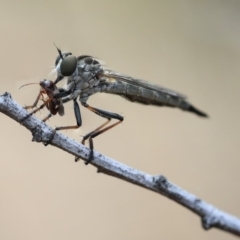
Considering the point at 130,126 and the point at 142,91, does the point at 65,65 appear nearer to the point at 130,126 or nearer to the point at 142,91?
the point at 142,91

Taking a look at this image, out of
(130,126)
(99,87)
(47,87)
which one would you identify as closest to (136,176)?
(47,87)

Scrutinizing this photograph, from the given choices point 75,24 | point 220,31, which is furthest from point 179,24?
point 75,24

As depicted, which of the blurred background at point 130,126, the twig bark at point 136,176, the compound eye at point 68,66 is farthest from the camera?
the blurred background at point 130,126

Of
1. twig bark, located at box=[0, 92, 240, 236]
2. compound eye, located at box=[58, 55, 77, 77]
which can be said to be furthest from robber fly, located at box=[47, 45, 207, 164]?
twig bark, located at box=[0, 92, 240, 236]

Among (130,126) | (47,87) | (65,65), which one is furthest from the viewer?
(130,126)

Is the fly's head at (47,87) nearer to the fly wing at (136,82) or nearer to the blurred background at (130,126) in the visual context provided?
the fly wing at (136,82)

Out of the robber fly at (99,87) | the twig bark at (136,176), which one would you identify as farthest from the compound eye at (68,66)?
the twig bark at (136,176)

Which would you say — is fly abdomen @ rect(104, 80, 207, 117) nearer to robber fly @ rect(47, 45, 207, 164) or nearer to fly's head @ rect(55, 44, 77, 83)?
robber fly @ rect(47, 45, 207, 164)
